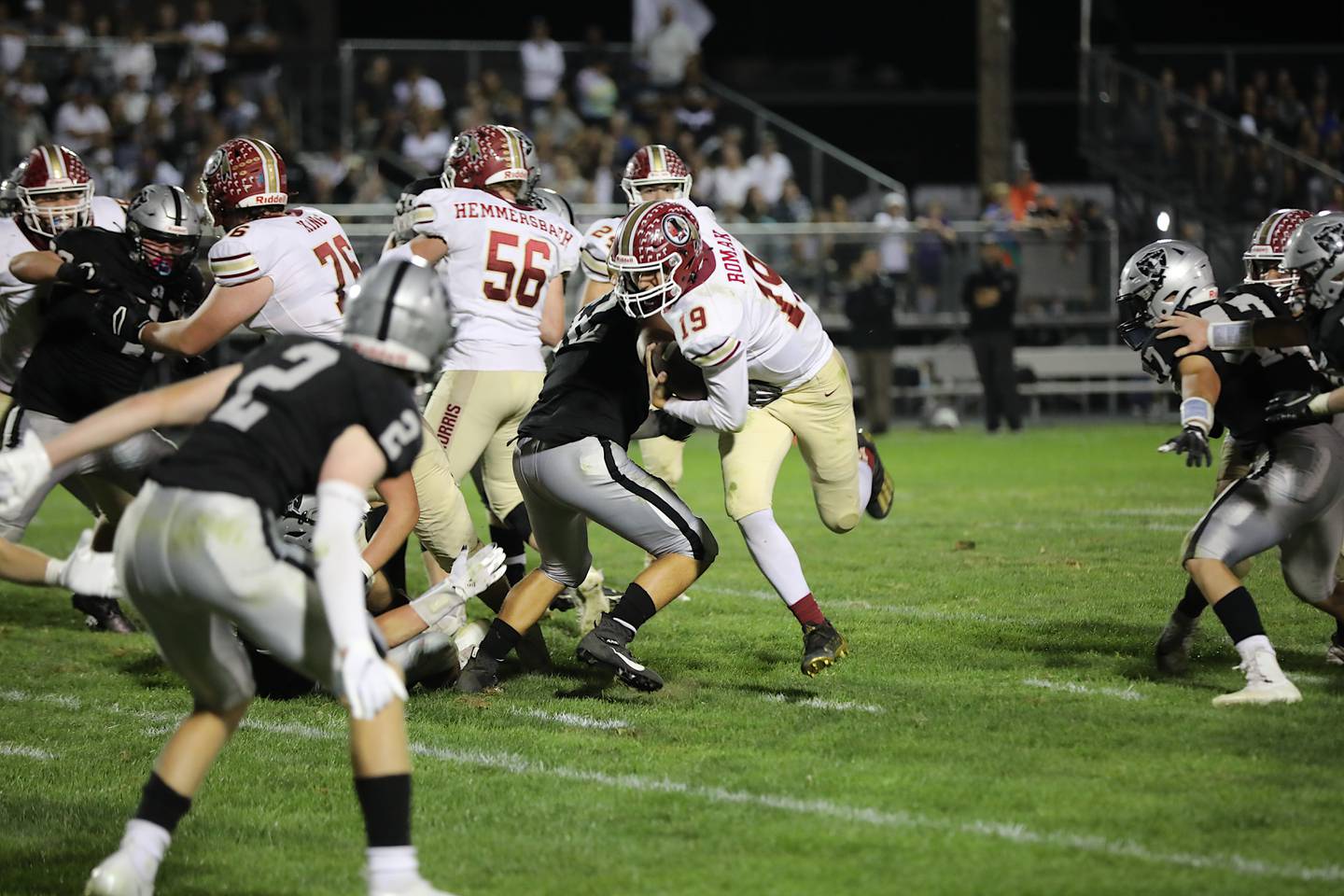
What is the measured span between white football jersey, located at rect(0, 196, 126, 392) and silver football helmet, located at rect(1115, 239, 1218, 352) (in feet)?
14.5

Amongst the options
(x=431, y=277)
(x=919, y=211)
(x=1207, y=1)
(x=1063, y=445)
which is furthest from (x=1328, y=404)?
(x=1207, y=1)

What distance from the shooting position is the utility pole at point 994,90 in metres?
21.5

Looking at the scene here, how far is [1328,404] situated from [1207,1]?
25.7 meters

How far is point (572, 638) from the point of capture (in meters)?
7.23

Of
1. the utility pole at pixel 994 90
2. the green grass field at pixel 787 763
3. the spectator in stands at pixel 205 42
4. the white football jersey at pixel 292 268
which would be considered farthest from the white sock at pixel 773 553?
the utility pole at pixel 994 90

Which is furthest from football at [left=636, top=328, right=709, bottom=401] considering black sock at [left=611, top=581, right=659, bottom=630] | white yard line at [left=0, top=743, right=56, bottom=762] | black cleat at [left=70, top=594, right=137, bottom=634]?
black cleat at [left=70, top=594, right=137, bottom=634]

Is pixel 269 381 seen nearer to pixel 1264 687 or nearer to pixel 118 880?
pixel 118 880

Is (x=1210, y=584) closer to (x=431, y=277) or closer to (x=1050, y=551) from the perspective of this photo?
(x=431, y=277)

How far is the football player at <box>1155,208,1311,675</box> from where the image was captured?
5.89 meters

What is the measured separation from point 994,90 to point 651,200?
14656 mm

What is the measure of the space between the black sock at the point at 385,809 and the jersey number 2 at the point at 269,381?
0.84 m

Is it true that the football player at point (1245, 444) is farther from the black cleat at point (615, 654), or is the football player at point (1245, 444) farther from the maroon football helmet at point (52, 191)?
the maroon football helmet at point (52, 191)

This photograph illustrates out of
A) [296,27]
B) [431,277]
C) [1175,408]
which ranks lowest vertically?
[1175,408]

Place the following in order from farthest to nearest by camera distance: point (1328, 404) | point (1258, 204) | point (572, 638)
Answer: point (1258, 204)
point (572, 638)
point (1328, 404)
